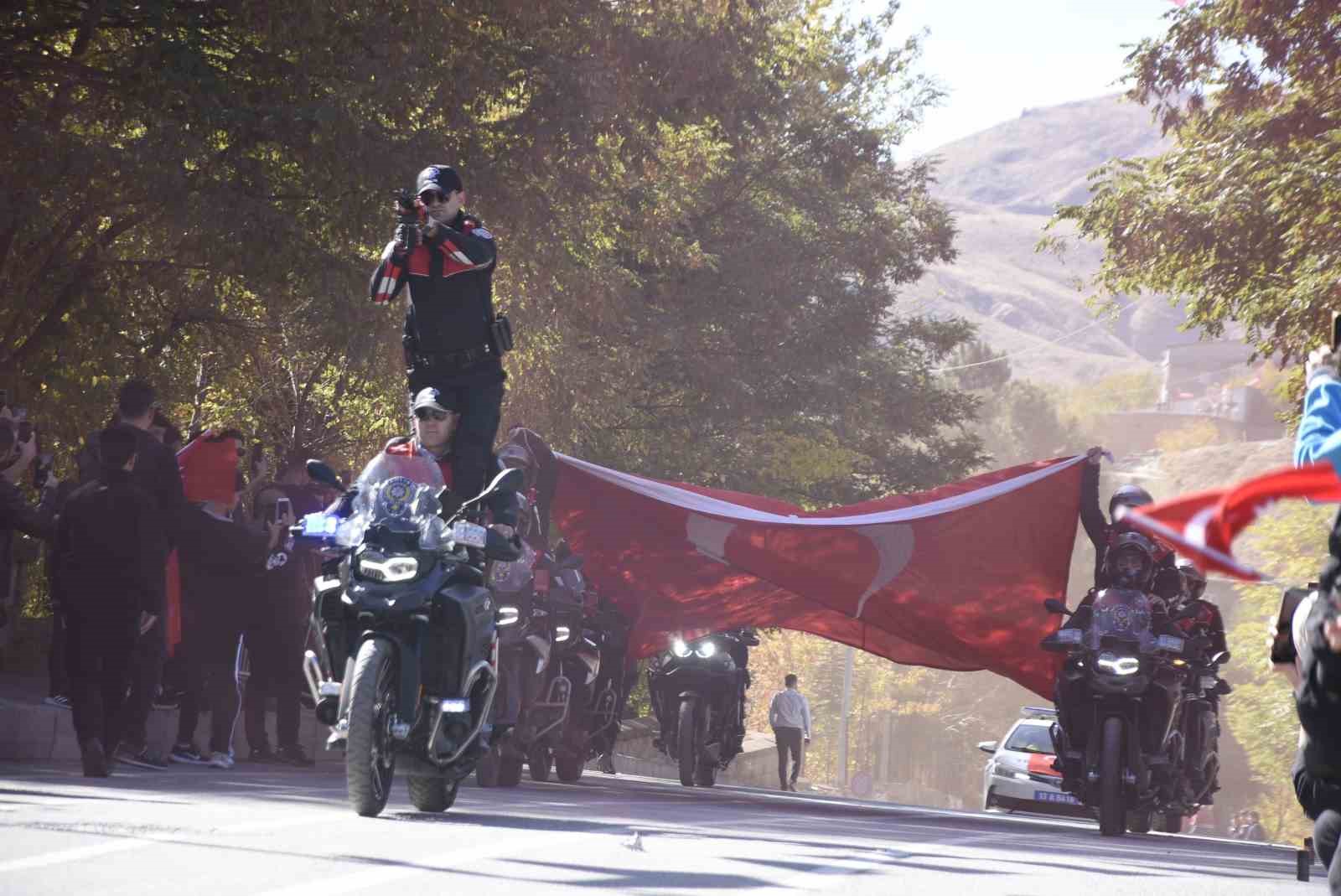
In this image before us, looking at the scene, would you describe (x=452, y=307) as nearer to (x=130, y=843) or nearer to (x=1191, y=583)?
(x=130, y=843)

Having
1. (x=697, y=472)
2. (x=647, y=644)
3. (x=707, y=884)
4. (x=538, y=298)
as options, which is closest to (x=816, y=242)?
(x=697, y=472)

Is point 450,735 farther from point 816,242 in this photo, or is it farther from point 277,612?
point 816,242

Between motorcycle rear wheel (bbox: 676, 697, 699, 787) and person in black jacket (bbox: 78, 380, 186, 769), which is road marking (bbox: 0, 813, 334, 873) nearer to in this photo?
Answer: person in black jacket (bbox: 78, 380, 186, 769)

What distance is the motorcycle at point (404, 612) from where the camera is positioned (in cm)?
923

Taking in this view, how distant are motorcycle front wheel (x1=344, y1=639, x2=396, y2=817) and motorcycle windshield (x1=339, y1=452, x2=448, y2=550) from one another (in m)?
0.51

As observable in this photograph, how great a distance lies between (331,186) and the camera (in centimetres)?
1709

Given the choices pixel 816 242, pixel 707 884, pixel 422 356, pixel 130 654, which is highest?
pixel 816 242

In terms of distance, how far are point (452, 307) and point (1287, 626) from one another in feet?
16.7

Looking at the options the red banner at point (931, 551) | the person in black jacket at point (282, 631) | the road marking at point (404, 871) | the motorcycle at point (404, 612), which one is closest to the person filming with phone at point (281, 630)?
the person in black jacket at point (282, 631)

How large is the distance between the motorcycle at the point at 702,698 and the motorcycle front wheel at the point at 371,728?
36.0 ft

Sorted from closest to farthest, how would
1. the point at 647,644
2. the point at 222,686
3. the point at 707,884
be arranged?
the point at 707,884
the point at 222,686
the point at 647,644

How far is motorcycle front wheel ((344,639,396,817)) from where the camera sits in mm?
8883

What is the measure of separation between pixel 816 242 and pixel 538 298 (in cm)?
1717

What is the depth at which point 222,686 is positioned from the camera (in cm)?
1438
